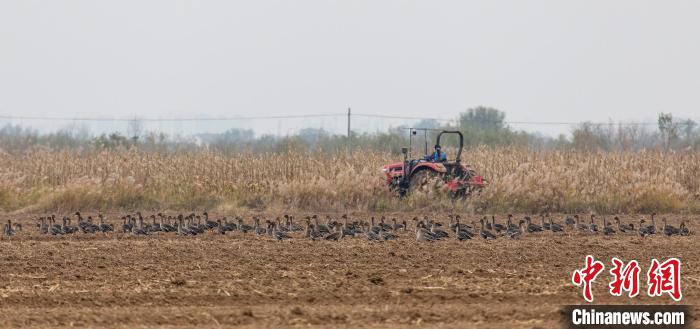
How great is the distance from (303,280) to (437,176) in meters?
14.7

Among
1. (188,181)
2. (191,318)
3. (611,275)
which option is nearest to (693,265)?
(611,275)

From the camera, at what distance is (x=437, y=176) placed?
100 ft

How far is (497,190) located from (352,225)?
27.0ft

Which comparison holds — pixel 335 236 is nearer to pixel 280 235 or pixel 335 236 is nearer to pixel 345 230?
pixel 345 230

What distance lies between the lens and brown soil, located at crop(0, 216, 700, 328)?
1318 cm

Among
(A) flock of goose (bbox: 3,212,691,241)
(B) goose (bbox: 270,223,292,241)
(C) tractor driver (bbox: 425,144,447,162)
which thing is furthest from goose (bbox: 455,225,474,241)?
(C) tractor driver (bbox: 425,144,447,162)

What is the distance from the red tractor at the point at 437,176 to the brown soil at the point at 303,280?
7.45 metres

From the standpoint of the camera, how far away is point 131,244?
2122 cm

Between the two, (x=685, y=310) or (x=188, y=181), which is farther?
(x=188, y=181)

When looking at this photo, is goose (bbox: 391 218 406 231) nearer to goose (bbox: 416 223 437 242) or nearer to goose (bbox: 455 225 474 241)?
goose (bbox: 416 223 437 242)

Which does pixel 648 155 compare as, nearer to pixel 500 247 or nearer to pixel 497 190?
pixel 497 190

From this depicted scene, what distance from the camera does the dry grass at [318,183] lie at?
30.5 metres

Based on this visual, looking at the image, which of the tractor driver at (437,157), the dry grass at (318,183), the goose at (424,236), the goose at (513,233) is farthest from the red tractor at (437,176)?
the goose at (424,236)

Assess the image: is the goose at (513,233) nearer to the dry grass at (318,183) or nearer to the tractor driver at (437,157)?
the dry grass at (318,183)
